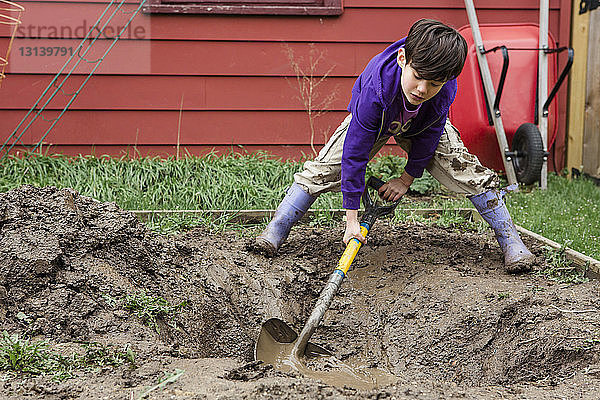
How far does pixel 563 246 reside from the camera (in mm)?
3223

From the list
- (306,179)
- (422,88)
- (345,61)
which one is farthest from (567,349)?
(345,61)

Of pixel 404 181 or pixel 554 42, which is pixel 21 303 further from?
pixel 554 42

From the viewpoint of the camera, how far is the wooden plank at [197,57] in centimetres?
507

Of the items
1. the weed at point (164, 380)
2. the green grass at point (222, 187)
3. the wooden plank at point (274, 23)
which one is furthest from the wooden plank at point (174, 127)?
the weed at point (164, 380)

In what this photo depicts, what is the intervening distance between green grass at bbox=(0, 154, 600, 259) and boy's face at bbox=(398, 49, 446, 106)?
1.59 m

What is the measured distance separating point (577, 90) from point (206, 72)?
10.6 ft

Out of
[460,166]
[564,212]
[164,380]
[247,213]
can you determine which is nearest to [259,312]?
[164,380]

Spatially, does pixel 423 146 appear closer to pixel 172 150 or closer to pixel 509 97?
pixel 509 97

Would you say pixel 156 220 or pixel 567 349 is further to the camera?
pixel 156 220

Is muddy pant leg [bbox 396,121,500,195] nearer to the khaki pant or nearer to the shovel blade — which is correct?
the khaki pant

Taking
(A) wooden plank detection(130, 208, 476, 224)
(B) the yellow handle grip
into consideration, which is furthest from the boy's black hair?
(A) wooden plank detection(130, 208, 476, 224)

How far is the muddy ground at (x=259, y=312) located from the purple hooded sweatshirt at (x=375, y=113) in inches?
22.4

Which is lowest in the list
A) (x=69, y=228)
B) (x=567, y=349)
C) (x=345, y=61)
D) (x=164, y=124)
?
(x=567, y=349)

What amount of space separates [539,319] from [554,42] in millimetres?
3502
